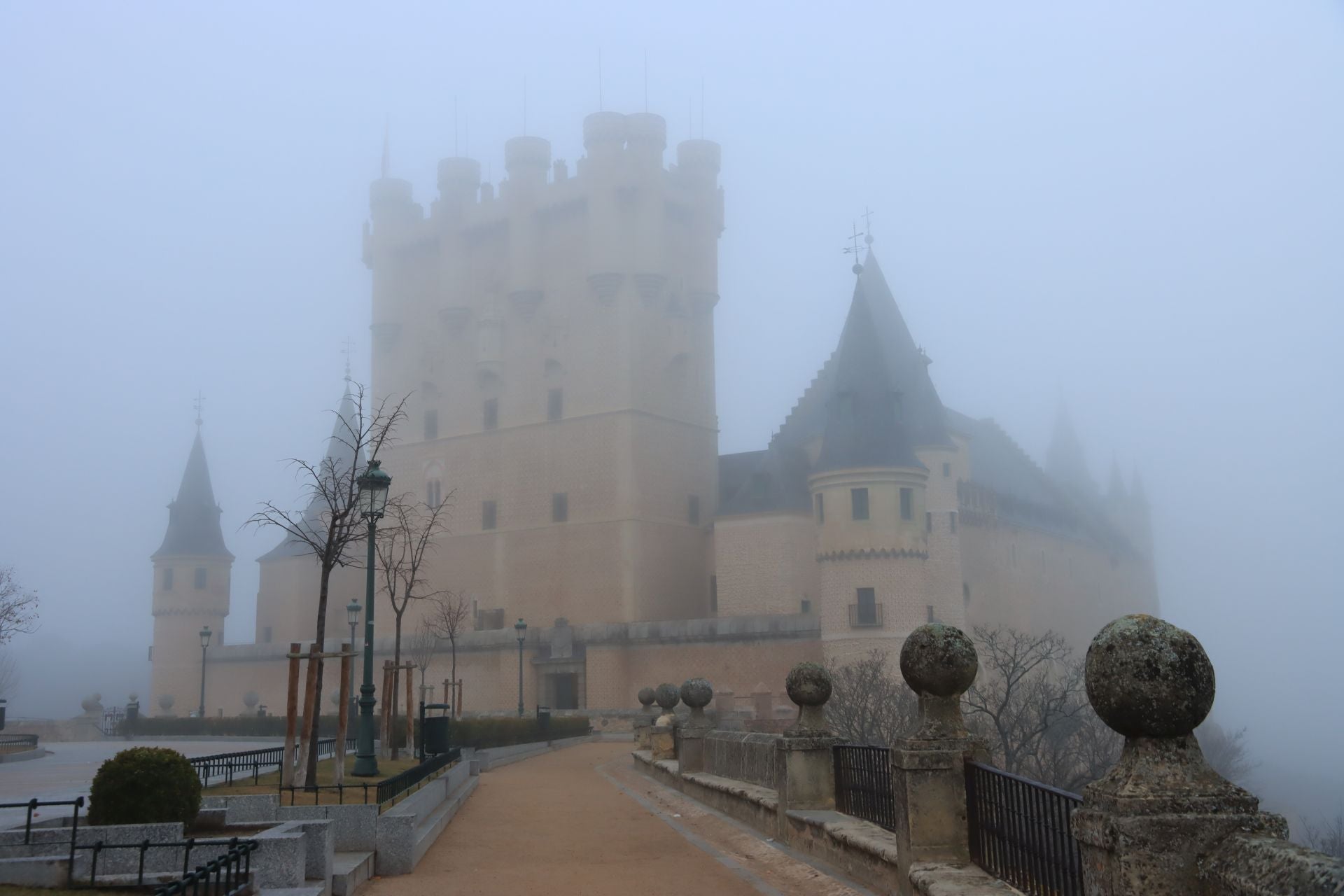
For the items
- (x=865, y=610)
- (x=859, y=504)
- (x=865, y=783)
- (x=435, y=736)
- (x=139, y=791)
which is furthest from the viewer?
(x=859, y=504)

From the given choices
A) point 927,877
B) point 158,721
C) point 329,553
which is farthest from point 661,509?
point 927,877

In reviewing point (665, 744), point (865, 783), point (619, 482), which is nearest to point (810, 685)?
point (865, 783)

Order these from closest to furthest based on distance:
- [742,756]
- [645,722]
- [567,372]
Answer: [742,756]
[645,722]
[567,372]

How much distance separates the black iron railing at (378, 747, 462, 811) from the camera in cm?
1079

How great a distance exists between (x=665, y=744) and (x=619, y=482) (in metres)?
28.9

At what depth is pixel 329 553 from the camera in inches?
583

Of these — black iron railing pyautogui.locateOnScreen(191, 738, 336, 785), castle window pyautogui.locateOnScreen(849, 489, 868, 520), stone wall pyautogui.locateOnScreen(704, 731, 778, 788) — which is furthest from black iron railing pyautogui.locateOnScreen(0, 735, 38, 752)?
castle window pyautogui.locateOnScreen(849, 489, 868, 520)

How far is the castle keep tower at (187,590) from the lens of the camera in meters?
56.1

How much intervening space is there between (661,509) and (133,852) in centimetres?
4216

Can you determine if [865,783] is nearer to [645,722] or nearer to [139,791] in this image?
[139,791]

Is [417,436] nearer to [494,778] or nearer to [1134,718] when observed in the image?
[494,778]

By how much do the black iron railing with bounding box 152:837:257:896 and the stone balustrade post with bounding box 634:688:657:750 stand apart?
15.5 metres

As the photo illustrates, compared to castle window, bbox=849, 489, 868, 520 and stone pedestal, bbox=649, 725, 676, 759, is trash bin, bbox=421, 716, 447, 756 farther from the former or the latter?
castle window, bbox=849, 489, 868, 520

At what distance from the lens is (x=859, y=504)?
40.7m
